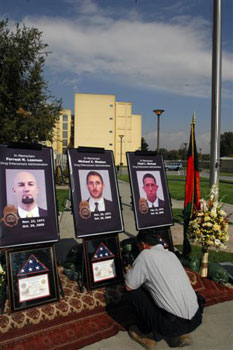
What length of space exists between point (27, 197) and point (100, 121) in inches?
2883

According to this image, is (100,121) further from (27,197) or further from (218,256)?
(27,197)

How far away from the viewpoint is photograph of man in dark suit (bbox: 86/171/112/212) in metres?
4.42

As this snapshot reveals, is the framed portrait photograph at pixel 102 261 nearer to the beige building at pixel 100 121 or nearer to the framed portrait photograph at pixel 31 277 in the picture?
the framed portrait photograph at pixel 31 277

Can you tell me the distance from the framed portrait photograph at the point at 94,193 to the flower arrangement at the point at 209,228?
4.04 ft

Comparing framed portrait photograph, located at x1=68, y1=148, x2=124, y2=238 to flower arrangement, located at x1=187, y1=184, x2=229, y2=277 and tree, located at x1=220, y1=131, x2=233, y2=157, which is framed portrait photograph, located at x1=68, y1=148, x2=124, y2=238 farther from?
tree, located at x1=220, y1=131, x2=233, y2=157

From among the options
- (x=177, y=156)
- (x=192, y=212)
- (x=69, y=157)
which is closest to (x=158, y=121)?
(x=192, y=212)

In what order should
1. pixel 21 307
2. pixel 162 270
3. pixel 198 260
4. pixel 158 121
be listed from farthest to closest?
pixel 158 121, pixel 198 260, pixel 21 307, pixel 162 270

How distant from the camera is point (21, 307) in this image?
141 inches

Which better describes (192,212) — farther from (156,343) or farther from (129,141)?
(129,141)

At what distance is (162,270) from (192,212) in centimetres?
272

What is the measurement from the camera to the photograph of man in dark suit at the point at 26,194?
12.6 feet

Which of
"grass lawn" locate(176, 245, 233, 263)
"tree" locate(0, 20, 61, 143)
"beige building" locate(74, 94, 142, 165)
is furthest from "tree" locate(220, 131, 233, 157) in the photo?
"grass lawn" locate(176, 245, 233, 263)

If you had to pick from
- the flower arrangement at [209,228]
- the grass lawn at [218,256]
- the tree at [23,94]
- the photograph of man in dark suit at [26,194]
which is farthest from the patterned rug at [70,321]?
the tree at [23,94]

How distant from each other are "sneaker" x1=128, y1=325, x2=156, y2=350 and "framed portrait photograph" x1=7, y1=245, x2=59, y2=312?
3.36 feet
